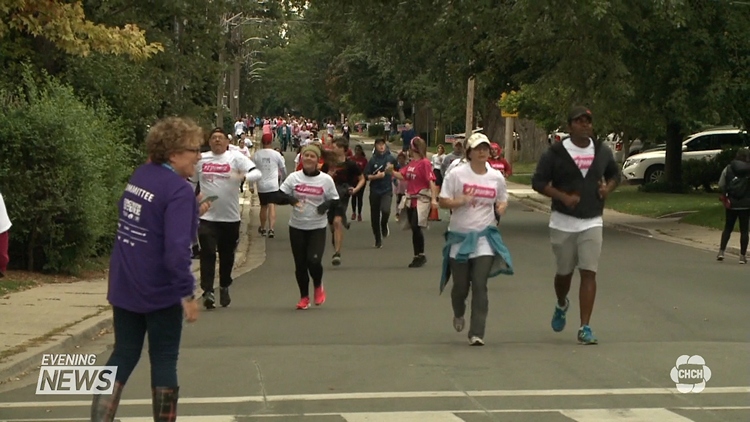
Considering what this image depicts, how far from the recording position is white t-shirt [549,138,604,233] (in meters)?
10.7

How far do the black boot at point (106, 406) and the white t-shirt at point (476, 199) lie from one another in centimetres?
463

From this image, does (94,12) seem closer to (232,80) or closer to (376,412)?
(376,412)

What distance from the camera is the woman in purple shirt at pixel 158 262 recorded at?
6.66m

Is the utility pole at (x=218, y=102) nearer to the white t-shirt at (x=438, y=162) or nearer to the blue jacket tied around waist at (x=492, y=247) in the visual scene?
the white t-shirt at (x=438, y=162)

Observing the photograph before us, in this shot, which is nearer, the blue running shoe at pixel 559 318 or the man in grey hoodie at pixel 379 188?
the blue running shoe at pixel 559 318

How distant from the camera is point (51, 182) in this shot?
15930mm

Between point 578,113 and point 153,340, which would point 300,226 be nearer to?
point 578,113

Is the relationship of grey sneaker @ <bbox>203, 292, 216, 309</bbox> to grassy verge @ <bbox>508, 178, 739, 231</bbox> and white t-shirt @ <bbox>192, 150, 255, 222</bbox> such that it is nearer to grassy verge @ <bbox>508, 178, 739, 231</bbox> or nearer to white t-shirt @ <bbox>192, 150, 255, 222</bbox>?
white t-shirt @ <bbox>192, 150, 255, 222</bbox>

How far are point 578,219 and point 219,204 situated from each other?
14.3 feet

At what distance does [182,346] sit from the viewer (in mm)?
11188

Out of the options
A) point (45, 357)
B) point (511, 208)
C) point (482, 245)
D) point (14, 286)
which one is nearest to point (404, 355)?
point (482, 245)

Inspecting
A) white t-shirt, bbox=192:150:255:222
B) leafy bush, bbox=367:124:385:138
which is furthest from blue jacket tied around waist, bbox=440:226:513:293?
leafy bush, bbox=367:124:385:138

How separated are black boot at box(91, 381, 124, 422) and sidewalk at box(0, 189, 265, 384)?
2934 millimetres

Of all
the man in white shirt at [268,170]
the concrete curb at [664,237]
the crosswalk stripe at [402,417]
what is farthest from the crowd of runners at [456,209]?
the concrete curb at [664,237]
